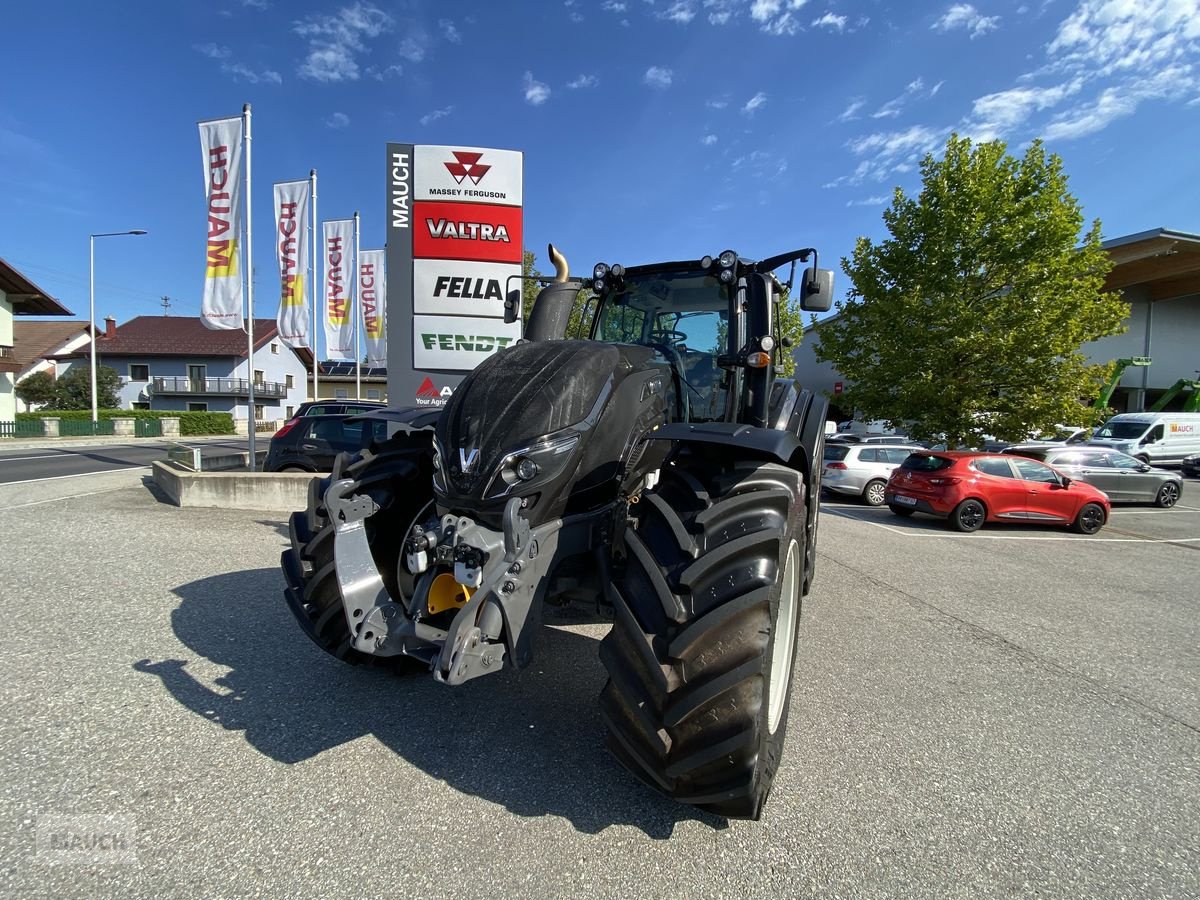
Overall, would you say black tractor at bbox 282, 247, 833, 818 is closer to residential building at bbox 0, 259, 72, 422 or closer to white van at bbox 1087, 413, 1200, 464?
white van at bbox 1087, 413, 1200, 464

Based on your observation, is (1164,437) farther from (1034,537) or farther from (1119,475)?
(1034,537)

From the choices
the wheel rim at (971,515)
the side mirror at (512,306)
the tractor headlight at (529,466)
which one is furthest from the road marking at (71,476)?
the wheel rim at (971,515)

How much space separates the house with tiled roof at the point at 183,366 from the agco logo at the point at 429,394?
1538 inches

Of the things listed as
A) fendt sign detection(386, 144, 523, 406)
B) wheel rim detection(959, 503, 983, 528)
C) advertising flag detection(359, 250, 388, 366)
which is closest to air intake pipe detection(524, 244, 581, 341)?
fendt sign detection(386, 144, 523, 406)

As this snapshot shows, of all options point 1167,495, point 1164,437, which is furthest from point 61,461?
point 1164,437

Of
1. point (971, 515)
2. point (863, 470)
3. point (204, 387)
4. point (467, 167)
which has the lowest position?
point (971, 515)

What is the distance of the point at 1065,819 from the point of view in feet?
7.80

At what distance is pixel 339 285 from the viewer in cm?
1855

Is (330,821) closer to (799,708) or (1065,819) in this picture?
(799,708)

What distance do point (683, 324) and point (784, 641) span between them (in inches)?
87.1

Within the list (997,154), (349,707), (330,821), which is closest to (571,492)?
(330,821)

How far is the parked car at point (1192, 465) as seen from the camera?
21234 millimetres

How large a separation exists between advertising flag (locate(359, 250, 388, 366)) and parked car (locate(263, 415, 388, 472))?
30.8 feet

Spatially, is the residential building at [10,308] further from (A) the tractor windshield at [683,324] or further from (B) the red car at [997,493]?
(B) the red car at [997,493]
